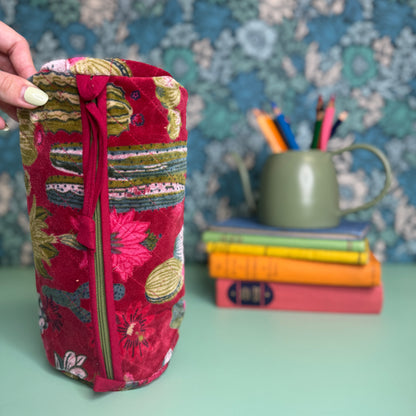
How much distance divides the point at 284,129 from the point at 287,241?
16 cm

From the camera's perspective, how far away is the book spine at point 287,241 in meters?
0.48

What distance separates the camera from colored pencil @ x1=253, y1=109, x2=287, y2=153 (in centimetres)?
57

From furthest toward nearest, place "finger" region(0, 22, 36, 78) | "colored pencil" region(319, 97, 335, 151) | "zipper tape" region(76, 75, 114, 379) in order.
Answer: "colored pencil" region(319, 97, 335, 151) → "finger" region(0, 22, 36, 78) → "zipper tape" region(76, 75, 114, 379)

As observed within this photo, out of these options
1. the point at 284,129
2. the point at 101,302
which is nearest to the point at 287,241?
the point at 284,129

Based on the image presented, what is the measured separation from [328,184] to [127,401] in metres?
0.36

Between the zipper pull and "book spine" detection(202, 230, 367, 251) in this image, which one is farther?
"book spine" detection(202, 230, 367, 251)

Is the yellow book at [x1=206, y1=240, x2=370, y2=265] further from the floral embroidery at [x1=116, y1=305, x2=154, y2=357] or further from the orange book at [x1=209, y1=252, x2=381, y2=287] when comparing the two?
the floral embroidery at [x1=116, y1=305, x2=154, y2=357]

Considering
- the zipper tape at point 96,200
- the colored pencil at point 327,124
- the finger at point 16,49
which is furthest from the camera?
the colored pencil at point 327,124

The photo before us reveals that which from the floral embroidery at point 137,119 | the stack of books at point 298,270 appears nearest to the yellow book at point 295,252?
the stack of books at point 298,270

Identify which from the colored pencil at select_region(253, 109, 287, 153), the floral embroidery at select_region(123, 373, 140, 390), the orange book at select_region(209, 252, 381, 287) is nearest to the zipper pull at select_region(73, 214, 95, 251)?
the floral embroidery at select_region(123, 373, 140, 390)

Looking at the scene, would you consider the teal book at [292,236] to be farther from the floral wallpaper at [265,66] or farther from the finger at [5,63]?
the finger at [5,63]

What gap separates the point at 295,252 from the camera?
49cm

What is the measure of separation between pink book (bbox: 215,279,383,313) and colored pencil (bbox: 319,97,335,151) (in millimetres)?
206

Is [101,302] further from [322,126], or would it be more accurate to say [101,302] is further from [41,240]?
[322,126]
